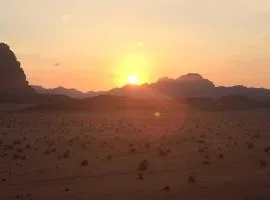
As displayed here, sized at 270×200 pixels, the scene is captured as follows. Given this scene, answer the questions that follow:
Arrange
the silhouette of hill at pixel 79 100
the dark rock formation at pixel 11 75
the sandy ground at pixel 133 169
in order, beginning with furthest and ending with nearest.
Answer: the dark rock formation at pixel 11 75 < the silhouette of hill at pixel 79 100 < the sandy ground at pixel 133 169

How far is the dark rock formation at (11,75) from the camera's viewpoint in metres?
139

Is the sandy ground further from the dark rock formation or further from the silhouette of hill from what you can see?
the dark rock formation

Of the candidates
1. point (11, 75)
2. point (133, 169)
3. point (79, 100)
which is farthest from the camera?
point (11, 75)

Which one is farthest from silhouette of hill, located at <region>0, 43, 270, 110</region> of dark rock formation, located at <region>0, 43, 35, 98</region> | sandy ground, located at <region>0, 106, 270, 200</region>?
sandy ground, located at <region>0, 106, 270, 200</region>

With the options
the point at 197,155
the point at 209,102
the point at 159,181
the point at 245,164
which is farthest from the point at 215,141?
the point at 209,102

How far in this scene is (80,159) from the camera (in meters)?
26.7

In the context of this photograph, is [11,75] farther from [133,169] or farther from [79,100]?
[133,169]

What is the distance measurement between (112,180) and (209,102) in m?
108

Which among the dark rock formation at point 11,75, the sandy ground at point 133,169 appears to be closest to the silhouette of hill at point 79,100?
the dark rock formation at point 11,75

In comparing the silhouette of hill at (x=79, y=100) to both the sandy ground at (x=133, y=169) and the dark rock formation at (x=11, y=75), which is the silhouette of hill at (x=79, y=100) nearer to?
the dark rock formation at (x=11, y=75)

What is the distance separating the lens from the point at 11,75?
145 meters

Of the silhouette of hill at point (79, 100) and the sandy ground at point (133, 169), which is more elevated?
the silhouette of hill at point (79, 100)

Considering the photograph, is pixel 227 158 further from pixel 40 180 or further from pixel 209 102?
pixel 209 102

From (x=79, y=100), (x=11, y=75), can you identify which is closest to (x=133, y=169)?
(x=79, y=100)
